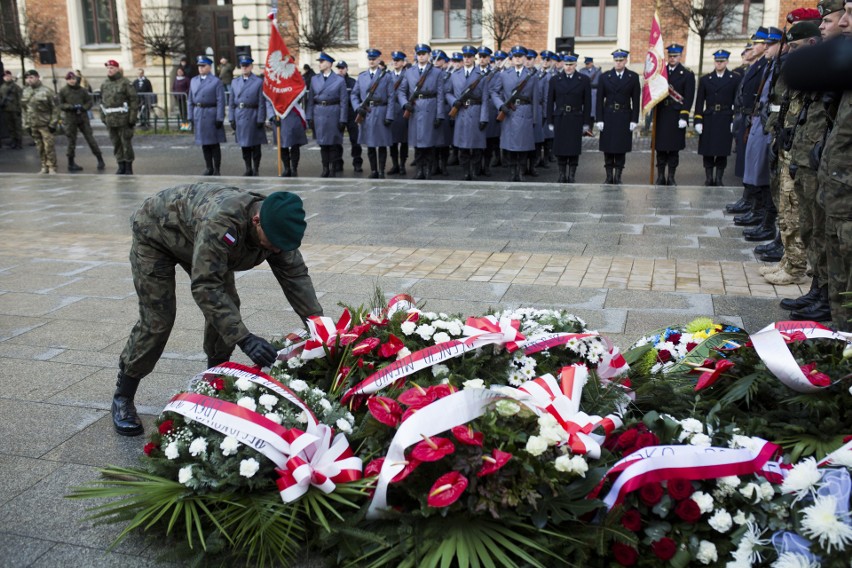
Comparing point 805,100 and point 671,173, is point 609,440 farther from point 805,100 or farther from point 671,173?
point 671,173

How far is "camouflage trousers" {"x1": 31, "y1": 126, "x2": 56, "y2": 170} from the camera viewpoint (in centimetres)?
1498

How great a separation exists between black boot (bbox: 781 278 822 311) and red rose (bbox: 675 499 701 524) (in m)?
3.62

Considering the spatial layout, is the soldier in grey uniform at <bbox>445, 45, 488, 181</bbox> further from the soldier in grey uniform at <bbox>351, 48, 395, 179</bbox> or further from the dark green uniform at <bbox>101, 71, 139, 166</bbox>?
the dark green uniform at <bbox>101, 71, 139, 166</bbox>

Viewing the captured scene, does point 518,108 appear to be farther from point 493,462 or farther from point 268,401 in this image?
point 493,462

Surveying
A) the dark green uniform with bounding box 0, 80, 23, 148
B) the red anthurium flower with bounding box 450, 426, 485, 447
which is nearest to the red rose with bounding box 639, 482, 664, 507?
the red anthurium flower with bounding box 450, 426, 485, 447

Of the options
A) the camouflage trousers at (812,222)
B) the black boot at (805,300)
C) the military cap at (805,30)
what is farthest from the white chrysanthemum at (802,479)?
the military cap at (805,30)

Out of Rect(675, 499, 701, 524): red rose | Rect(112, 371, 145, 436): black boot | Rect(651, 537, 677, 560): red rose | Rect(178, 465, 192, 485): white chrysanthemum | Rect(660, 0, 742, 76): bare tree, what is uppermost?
Rect(660, 0, 742, 76): bare tree

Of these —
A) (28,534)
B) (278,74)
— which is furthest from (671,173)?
(28,534)

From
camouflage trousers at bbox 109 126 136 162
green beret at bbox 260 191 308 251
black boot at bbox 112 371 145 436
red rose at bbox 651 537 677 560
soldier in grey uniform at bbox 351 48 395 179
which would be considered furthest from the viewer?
camouflage trousers at bbox 109 126 136 162

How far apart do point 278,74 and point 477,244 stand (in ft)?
23.3

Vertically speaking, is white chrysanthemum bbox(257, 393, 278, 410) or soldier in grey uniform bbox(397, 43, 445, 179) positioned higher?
soldier in grey uniform bbox(397, 43, 445, 179)

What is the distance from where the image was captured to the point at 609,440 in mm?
2980

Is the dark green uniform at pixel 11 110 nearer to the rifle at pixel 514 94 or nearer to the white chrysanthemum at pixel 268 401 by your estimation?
the rifle at pixel 514 94

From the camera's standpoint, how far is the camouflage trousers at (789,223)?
21.6 feet
